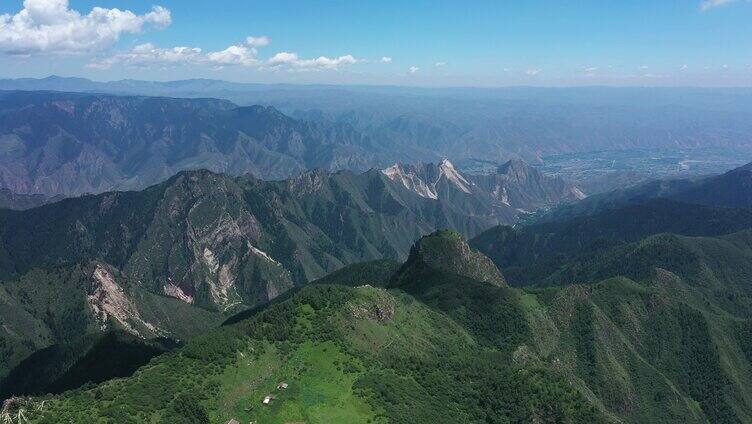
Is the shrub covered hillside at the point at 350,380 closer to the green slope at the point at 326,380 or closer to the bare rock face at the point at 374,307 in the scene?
the green slope at the point at 326,380

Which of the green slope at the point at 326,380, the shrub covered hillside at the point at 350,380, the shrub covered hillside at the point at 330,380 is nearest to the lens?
the shrub covered hillside at the point at 330,380

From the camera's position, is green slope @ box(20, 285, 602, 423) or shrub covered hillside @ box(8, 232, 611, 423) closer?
shrub covered hillside @ box(8, 232, 611, 423)

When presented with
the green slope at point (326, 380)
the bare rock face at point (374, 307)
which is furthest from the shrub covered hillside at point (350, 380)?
the bare rock face at point (374, 307)

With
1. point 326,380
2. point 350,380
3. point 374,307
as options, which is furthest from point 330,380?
point 374,307

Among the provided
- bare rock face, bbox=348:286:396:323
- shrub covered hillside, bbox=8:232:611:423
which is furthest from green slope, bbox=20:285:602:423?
bare rock face, bbox=348:286:396:323

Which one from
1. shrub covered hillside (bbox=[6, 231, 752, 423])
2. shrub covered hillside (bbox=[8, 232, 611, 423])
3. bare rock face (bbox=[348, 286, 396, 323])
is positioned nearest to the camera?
shrub covered hillside (bbox=[8, 232, 611, 423])

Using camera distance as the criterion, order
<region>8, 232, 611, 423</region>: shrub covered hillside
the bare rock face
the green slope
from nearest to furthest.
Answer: <region>8, 232, 611, 423</region>: shrub covered hillside
the green slope
the bare rock face

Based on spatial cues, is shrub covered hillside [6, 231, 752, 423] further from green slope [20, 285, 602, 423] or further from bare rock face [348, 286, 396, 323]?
bare rock face [348, 286, 396, 323]

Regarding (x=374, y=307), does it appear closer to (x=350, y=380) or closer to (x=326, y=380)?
(x=350, y=380)

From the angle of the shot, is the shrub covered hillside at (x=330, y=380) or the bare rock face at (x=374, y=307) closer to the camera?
the shrub covered hillside at (x=330, y=380)

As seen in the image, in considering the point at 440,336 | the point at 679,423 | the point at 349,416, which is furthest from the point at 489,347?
the point at 349,416

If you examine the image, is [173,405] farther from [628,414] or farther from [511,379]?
[628,414]
